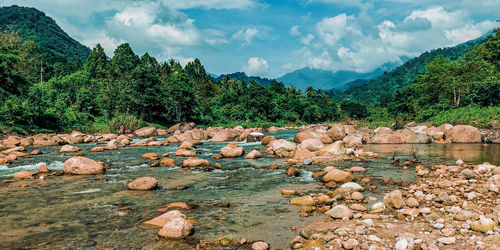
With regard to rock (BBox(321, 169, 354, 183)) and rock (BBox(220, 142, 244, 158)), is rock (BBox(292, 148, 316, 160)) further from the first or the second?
rock (BBox(321, 169, 354, 183))

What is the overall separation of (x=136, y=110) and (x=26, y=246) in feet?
137

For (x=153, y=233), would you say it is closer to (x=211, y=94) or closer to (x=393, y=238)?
(x=393, y=238)

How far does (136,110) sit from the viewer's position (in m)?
44.7

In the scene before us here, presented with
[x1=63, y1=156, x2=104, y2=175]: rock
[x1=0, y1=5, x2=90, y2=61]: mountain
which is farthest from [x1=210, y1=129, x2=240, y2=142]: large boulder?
[x1=0, y1=5, x2=90, y2=61]: mountain

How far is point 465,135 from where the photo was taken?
20328 millimetres

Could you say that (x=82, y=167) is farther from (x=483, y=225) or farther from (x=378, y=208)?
(x=483, y=225)

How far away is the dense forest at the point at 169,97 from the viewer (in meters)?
30.5

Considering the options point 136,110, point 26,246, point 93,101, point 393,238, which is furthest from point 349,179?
point 93,101

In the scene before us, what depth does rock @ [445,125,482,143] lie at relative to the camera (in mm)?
20078

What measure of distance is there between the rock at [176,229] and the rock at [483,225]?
4743 mm

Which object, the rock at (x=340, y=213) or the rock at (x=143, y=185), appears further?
the rock at (x=143, y=185)

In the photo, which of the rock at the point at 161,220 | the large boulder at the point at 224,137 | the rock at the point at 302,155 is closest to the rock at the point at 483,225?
the rock at the point at 161,220

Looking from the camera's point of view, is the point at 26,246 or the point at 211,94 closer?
the point at 26,246

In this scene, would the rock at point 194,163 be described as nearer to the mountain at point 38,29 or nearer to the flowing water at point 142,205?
the flowing water at point 142,205
